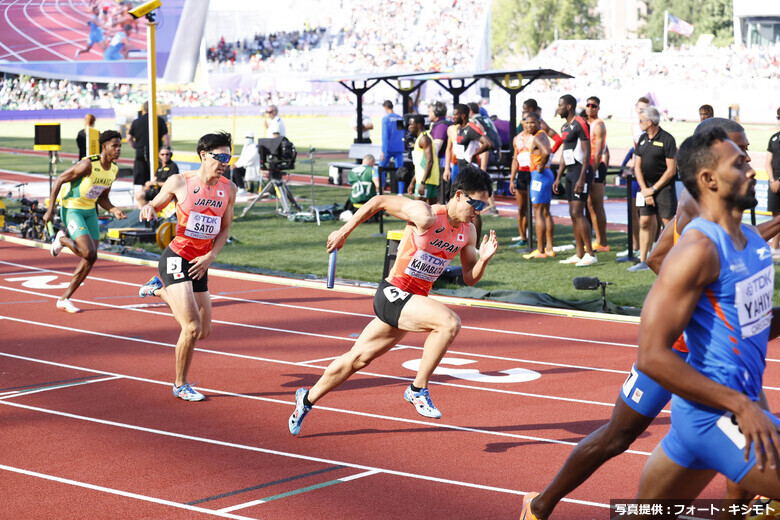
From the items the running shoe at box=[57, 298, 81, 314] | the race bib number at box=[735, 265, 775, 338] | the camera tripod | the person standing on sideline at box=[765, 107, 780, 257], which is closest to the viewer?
the race bib number at box=[735, 265, 775, 338]

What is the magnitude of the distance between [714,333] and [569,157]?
1048cm

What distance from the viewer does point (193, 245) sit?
25.8 ft

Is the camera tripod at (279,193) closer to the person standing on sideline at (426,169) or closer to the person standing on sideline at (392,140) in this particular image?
the person standing on sideline at (392,140)

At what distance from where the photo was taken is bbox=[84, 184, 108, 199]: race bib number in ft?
37.1

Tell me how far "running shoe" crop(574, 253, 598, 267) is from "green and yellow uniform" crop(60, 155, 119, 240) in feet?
20.3

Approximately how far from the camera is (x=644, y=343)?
335 cm

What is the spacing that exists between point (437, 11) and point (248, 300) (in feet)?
226

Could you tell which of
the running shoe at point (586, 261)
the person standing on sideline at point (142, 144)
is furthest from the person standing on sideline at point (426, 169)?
the person standing on sideline at point (142, 144)

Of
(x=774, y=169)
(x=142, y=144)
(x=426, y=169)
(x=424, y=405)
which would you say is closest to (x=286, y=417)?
(x=424, y=405)

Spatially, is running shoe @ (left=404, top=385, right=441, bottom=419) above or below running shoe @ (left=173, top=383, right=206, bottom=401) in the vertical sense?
above

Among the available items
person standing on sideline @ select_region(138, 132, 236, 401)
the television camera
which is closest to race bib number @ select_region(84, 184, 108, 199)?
person standing on sideline @ select_region(138, 132, 236, 401)

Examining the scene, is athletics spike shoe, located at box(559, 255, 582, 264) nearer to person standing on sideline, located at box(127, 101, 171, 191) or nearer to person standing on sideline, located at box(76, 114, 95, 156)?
person standing on sideline, located at box(127, 101, 171, 191)

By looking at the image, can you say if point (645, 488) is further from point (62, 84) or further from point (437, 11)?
point (437, 11)

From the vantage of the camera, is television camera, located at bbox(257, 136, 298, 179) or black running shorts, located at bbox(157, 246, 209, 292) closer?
black running shorts, located at bbox(157, 246, 209, 292)
